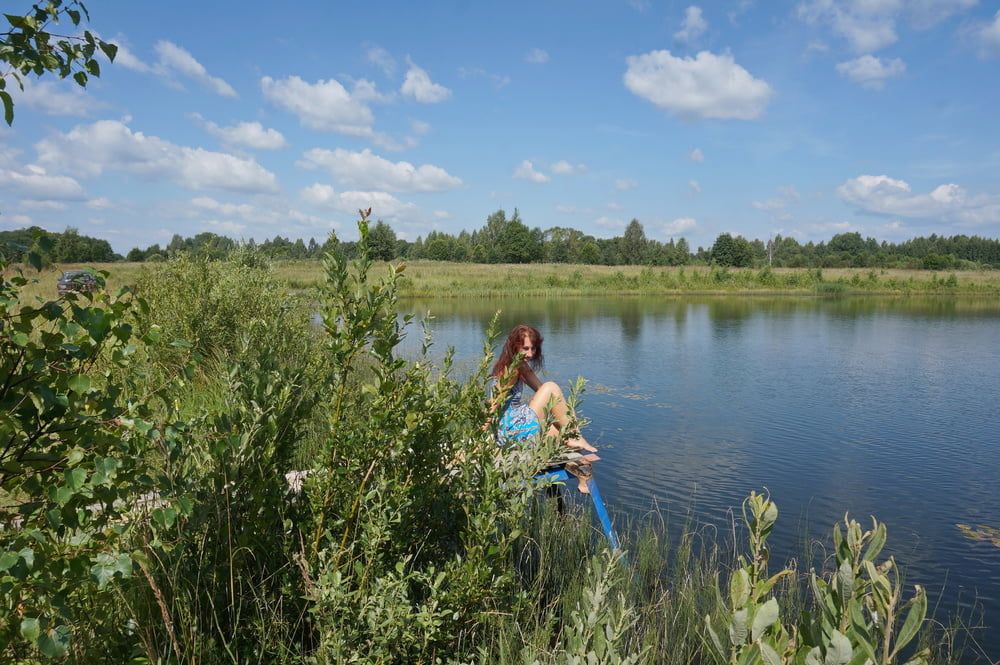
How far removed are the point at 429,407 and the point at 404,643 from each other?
939 mm

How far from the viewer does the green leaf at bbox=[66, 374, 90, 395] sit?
190cm

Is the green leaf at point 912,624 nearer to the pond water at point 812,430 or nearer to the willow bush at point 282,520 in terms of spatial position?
the willow bush at point 282,520

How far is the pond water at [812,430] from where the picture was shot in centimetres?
744

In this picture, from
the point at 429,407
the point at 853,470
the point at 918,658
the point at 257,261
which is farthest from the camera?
the point at 257,261

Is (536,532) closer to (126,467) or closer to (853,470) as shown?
(126,467)

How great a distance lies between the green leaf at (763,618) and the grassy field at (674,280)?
45508 mm

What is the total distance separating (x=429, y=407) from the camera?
9.80 feet

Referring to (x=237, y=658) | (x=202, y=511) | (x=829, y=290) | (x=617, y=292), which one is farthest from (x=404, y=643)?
(x=829, y=290)

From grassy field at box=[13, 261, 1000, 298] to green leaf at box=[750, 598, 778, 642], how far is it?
149ft

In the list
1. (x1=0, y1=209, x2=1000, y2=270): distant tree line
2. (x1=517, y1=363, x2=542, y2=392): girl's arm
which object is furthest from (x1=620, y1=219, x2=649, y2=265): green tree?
(x1=517, y1=363, x2=542, y2=392): girl's arm

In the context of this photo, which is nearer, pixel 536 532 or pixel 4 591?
pixel 4 591

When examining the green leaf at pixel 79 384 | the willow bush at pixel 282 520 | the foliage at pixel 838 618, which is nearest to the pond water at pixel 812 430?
the willow bush at pixel 282 520

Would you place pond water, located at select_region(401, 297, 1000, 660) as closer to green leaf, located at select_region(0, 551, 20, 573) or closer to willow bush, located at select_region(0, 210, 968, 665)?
willow bush, located at select_region(0, 210, 968, 665)

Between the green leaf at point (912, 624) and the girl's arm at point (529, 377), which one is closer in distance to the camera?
the green leaf at point (912, 624)
